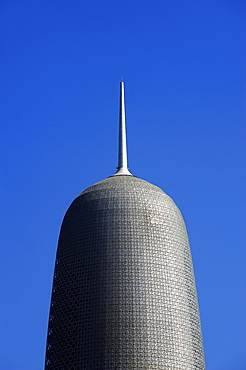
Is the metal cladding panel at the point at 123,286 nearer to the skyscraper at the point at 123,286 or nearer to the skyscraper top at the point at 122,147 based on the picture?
the skyscraper at the point at 123,286

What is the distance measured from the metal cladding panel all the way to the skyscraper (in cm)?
8

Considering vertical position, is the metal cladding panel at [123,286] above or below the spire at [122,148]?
below

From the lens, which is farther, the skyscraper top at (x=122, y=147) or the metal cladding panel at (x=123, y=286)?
the skyscraper top at (x=122, y=147)

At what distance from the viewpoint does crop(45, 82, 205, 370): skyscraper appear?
49.0 meters

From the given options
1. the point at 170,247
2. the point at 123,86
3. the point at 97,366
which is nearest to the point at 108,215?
the point at 170,247

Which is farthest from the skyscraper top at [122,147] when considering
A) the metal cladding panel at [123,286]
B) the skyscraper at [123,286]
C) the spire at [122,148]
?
the metal cladding panel at [123,286]

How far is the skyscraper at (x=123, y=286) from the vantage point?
49.0 metres

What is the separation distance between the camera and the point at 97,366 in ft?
158

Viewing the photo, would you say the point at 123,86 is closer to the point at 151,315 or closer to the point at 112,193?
the point at 112,193

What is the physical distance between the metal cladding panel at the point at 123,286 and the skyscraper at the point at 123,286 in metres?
0.08

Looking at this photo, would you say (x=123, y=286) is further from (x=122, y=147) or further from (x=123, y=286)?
(x=122, y=147)

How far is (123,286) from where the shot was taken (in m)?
51.6

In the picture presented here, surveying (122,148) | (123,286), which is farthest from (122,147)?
(123,286)

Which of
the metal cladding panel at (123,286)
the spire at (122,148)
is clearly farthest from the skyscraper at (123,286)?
the spire at (122,148)
